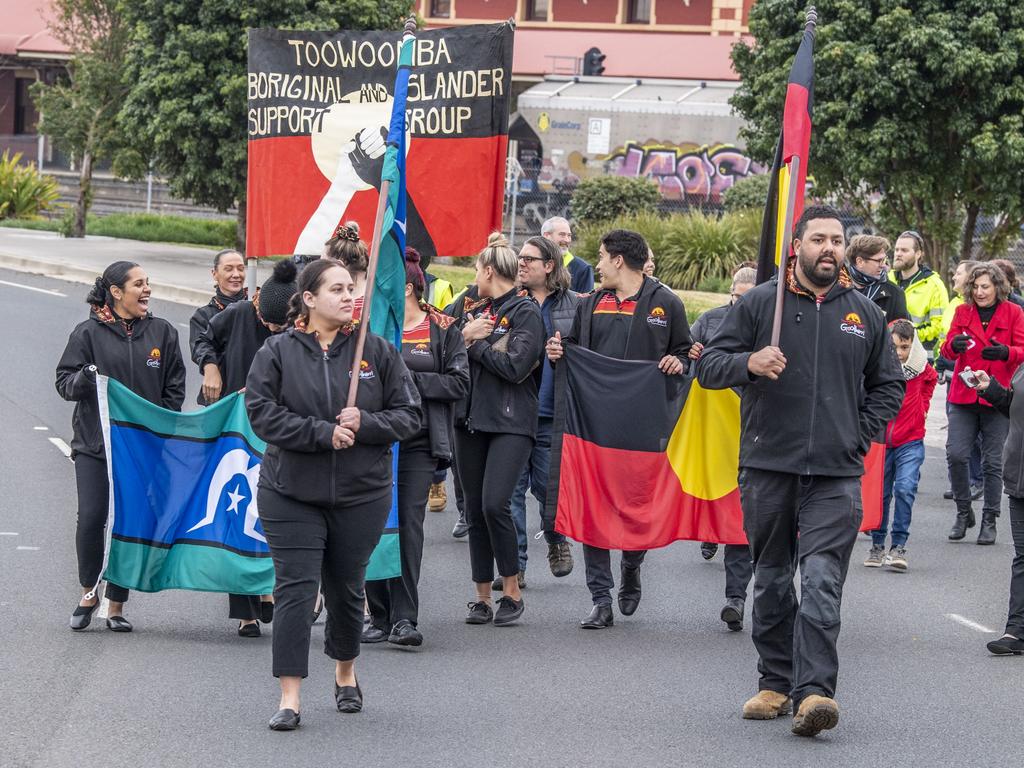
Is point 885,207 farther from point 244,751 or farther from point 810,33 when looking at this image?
point 244,751

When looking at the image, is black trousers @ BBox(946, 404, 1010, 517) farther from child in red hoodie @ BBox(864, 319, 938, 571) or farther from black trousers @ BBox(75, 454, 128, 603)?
black trousers @ BBox(75, 454, 128, 603)

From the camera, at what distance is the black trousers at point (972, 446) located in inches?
449

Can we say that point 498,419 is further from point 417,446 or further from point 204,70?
point 204,70

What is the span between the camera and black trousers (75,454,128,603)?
312 inches

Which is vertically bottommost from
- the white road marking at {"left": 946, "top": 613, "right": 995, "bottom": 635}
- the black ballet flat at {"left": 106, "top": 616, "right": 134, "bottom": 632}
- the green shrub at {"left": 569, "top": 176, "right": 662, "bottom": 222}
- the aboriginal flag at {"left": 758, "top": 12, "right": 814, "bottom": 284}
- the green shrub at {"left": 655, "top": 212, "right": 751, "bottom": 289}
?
the white road marking at {"left": 946, "top": 613, "right": 995, "bottom": 635}

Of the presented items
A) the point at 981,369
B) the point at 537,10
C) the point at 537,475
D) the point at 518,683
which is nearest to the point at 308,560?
the point at 518,683

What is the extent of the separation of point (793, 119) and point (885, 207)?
17.6 metres

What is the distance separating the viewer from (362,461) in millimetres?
6332

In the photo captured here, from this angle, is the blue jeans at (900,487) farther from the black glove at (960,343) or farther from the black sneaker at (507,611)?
the black sneaker at (507,611)

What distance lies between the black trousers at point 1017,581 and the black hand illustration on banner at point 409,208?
3.59 m

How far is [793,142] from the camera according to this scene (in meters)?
6.98

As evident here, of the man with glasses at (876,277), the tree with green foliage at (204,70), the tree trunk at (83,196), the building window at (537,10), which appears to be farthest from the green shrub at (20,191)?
the man with glasses at (876,277)

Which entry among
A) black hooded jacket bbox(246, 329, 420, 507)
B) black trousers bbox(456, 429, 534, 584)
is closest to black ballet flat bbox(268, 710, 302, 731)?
black hooded jacket bbox(246, 329, 420, 507)

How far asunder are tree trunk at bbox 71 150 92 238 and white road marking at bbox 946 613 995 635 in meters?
25.9
